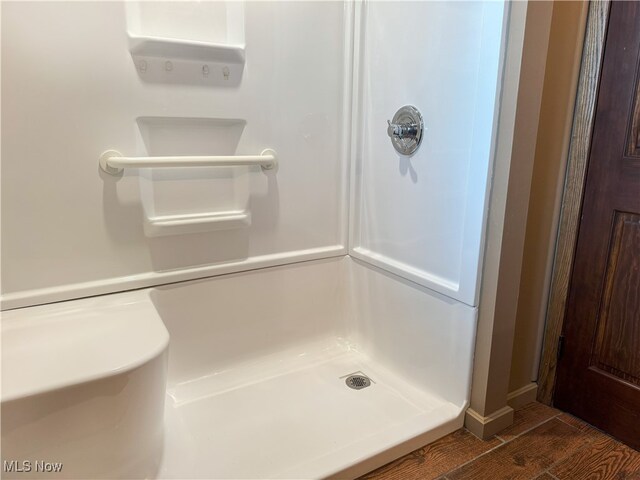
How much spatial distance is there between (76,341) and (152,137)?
2.11ft

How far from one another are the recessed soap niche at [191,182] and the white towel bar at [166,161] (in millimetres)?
71

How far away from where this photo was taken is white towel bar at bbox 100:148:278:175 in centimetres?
125

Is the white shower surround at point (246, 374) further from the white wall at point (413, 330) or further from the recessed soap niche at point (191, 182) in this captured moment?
the recessed soap niche at point (191, 182)

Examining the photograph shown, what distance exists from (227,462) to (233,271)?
618mm

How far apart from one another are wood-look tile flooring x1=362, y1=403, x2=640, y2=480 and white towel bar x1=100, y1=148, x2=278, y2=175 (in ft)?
3.36

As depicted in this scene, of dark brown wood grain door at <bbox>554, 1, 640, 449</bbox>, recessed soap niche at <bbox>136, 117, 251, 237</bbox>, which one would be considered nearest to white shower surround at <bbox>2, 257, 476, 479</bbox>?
recessed soap niche at <bbox>136, 117, 251, 237</bbox>

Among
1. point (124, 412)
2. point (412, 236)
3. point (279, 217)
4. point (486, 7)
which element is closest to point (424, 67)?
point (486, 7)

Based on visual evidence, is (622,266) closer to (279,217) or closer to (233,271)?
(279,217)

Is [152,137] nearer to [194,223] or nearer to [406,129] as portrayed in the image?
[194,223]

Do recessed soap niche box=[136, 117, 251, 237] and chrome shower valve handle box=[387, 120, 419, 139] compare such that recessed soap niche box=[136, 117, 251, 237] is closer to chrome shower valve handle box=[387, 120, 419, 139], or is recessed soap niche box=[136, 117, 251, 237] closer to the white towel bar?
the white towel bar

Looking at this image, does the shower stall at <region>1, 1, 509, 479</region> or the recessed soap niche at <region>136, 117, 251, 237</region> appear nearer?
the shower stall at <region>1, 1, 509, 479</region>

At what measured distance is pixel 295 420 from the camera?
4.57 ft

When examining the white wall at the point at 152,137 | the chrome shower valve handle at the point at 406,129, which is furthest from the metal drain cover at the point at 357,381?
the chrome shower valve handle at the point at 406,129

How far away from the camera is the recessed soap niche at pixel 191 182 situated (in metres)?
1.35
